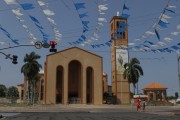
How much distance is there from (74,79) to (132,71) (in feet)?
50.7

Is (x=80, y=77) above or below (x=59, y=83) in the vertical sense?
Result: above

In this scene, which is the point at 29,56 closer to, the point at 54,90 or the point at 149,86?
the point at 54,90

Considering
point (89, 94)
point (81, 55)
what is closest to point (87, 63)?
point (81, 55)

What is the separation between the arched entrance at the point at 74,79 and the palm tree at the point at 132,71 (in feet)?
39.6

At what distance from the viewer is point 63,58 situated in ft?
281

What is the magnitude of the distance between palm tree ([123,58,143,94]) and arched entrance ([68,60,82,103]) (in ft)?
39.6

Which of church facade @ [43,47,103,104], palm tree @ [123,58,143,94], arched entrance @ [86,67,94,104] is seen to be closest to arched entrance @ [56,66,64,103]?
church facade @ [43,47,103,104]

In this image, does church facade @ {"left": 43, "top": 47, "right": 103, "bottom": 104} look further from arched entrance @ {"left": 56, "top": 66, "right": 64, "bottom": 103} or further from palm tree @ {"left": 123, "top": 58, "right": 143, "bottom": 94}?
palm tree @ {"left": 123, "top": 58, "right": 143, "bottom": 94}

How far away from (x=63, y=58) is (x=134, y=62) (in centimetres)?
1866

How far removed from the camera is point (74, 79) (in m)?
89.6

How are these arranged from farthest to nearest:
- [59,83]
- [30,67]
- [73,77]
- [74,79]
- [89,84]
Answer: [73,77]
[74,79]
[89,84]
[59,83]
[30,67]

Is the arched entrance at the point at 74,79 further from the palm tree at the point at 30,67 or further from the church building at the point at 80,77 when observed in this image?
the palm tree at the point at 30,67

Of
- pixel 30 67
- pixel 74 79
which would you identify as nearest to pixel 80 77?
pixel 74 79

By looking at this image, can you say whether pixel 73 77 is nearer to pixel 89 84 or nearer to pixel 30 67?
pixel 89 84
